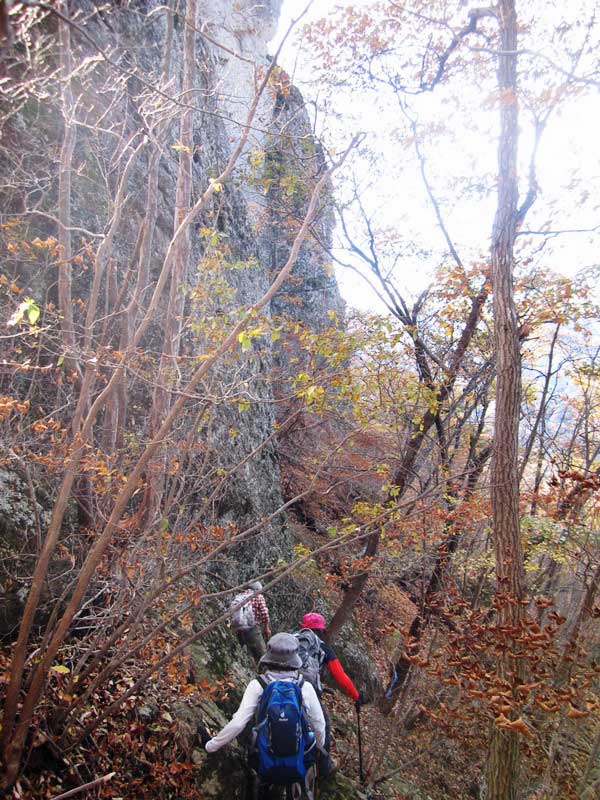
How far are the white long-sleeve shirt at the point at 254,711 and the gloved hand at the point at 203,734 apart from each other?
46cm

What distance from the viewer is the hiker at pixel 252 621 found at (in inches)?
247

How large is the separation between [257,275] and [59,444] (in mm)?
9401

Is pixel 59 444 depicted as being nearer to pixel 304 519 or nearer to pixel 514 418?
pixel 514 418

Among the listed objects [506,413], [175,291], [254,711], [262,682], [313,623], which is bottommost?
[254,711]

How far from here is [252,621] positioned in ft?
21.0

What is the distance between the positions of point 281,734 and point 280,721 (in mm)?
110

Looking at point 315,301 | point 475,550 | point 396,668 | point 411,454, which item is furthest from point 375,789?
point 315,301

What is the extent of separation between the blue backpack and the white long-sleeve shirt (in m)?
0.07

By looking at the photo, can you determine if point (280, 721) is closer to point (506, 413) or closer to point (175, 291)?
point (175, 291)

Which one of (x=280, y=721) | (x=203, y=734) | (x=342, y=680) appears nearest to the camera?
(x=280, y=721)

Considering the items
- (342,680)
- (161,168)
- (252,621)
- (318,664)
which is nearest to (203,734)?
(318,664)

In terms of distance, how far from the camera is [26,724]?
2.86 metres

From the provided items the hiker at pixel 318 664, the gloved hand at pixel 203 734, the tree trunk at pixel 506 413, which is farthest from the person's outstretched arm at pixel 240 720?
the tree trunk at pixel 506 413

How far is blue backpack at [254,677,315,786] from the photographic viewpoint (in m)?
3.82
